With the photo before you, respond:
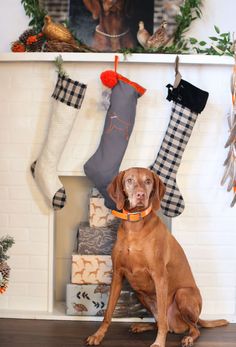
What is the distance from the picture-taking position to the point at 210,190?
3.33 m

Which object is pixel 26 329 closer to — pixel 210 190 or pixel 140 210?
pixel 140 210

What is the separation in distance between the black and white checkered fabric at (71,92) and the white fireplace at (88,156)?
0.10 meters

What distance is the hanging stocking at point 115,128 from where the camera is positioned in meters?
3.16

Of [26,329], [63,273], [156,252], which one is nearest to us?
[156,252]

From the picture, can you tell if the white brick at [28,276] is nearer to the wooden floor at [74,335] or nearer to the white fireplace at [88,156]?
the white fireplace at [88,156]

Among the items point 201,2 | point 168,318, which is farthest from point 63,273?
point 201,2

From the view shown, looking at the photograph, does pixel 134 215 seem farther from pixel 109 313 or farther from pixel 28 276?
pixel 28 276

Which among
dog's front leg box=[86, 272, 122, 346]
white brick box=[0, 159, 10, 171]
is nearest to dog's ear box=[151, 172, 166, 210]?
dog's front leg box=[86, 272, 122, 346]

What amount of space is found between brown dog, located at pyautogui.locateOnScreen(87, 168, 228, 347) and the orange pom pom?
0.59 meters

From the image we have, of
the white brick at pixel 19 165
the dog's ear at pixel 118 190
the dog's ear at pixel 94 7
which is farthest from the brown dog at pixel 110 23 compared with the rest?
the dog's ear at pixel 118 190

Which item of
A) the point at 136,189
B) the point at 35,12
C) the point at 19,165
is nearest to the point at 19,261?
the point at 19,165

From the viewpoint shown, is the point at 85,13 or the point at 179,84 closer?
the point at 179,84

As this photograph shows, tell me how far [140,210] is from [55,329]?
0.82m

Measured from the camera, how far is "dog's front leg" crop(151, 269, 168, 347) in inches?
109
